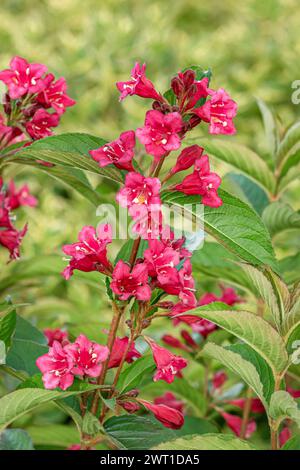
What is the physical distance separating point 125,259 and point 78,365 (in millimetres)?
151

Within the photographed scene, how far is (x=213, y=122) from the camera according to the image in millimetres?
873

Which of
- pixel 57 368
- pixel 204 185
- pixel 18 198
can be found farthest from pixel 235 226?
pixel 18 198

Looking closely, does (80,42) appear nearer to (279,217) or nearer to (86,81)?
(86,81)

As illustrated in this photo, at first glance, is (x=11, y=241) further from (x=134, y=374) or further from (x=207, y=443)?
(x=207, y=443)

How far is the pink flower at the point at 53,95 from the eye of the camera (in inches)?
40.4

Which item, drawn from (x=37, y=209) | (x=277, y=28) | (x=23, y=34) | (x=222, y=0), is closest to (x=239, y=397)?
(x=37, y=209)

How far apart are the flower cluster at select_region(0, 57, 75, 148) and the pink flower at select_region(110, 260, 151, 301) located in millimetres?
269

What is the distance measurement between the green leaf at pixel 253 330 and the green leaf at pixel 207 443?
0.33ft

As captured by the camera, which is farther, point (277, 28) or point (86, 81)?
point (277, 28)

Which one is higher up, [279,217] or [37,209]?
[37,209]

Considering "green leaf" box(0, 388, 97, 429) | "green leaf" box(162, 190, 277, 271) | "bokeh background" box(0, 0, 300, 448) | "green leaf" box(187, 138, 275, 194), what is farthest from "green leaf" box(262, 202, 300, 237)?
"bokeh background" box(0, 0, 300, 448)

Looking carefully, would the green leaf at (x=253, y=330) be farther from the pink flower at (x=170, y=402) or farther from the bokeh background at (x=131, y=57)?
the bokeh background at (x=131, y=57)

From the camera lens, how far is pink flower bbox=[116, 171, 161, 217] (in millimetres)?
823

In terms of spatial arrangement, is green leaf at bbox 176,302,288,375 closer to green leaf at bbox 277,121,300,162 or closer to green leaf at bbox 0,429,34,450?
green leaf at bbox 0,429,34,450
